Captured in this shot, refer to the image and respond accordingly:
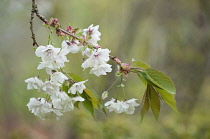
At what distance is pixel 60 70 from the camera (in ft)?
2.94

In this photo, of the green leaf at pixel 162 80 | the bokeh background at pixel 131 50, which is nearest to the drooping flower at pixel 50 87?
the green leaf at pixel 162 80

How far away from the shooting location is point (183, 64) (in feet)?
12.7

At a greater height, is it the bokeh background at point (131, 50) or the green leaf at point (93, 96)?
the bokeh background at point (131, 50)

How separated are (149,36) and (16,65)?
1.90m

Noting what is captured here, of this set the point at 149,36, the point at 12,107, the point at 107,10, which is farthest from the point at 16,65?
the point at 149,36

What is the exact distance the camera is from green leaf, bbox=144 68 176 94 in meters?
0.86

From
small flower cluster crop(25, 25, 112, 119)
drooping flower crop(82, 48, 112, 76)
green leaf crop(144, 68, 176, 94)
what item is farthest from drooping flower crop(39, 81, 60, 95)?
green leaf crop(144, 68, 176, 94)

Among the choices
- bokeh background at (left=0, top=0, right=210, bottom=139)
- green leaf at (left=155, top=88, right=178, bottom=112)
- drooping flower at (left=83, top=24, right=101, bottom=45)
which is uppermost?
bokeh background at (left=0, top=0, right=210, bottom=139)

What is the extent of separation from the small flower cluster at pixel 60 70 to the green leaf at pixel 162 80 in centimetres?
12

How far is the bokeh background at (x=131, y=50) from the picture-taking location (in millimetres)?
3500

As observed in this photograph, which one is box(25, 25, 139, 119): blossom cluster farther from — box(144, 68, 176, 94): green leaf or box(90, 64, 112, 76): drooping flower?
box(144, 68, 176, 94): green leaf

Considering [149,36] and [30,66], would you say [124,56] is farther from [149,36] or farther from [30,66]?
[30,66]

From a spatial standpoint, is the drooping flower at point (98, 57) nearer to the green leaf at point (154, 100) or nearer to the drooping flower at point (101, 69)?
the drooping flower at point (101, 69)

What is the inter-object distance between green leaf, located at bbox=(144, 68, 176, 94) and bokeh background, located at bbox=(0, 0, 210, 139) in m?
2.18
